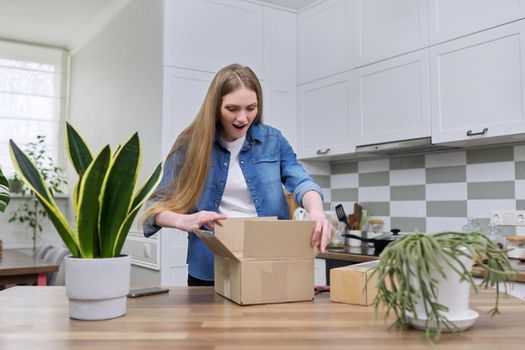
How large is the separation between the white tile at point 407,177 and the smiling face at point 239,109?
1.83 meters

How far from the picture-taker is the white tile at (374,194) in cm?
329

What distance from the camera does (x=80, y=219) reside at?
40.1 inches

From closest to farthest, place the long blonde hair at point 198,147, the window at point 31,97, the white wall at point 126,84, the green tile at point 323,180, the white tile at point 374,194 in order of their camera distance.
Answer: the long blonde hair at point 198,147, the white wall at point 126,84, the white tile at point 374,194, the green tile at point 323,180, the window at point 31,97

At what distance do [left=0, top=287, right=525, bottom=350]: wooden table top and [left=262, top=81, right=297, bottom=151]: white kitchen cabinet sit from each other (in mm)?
2420

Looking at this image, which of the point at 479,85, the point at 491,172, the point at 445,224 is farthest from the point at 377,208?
the point at 479,85

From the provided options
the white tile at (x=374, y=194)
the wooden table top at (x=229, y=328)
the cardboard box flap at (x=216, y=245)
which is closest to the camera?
the wooden table top at (x=229, y=328)

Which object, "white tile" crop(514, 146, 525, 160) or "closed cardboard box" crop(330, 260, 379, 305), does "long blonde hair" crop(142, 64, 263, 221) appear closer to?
"closed cardboard box" crop(330, 260, 379, 305)

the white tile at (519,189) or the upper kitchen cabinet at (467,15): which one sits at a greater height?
the upper kitchen cabinet at (467,15)

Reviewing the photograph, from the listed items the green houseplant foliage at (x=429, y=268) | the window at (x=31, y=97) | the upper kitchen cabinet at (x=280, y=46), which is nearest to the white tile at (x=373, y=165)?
the upper kitchen cabinet at (x=280, y=46)

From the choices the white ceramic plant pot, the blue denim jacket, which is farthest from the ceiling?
the white ceramic plant pot

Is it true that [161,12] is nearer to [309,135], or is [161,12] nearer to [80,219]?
[309,135]

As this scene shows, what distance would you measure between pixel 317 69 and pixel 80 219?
8.92 ft

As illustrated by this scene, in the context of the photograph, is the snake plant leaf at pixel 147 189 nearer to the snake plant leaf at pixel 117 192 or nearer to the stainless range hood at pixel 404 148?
the snake plant leaf at pixel 117 192

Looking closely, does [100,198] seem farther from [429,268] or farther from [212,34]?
[212,34]
